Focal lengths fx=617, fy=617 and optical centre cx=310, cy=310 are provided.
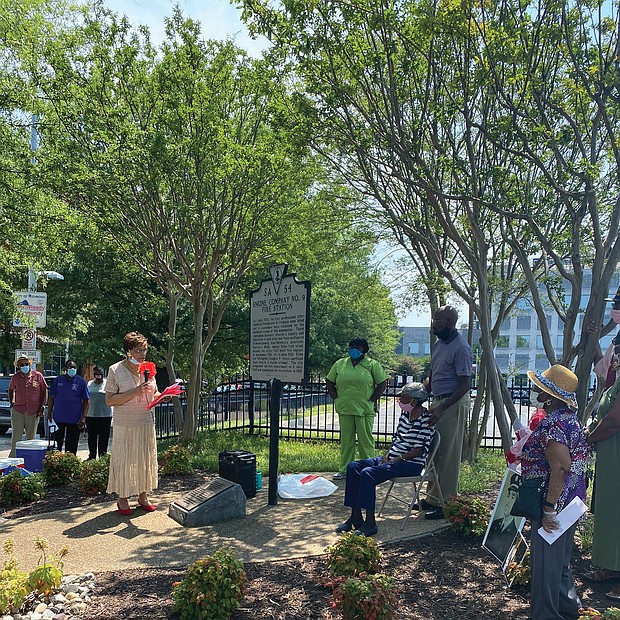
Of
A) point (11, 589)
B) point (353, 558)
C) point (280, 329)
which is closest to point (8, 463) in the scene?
point (280, 329)

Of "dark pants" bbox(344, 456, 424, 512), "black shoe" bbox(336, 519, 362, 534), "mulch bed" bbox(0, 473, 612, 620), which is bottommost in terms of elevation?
"mulch bed" bbox(0, 473, 612, 620)

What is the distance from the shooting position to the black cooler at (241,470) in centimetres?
753

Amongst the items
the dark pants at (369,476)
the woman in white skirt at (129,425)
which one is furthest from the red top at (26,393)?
the dark pants at (369,476)

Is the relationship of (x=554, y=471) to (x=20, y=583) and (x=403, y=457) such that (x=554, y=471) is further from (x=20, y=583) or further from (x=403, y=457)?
(x=20, y=583)

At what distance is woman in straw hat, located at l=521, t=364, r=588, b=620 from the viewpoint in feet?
12.3

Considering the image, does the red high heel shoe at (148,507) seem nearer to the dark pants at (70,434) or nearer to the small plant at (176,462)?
the small plant at (176,462)

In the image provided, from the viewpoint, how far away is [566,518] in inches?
149

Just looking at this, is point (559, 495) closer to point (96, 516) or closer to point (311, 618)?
point (311, 618)

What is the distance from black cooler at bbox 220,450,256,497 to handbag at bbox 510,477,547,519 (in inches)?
167

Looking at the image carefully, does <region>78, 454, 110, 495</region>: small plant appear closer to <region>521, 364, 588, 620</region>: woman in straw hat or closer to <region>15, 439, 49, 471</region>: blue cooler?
<region>15, 439, 49, 471</region>: blue cooler

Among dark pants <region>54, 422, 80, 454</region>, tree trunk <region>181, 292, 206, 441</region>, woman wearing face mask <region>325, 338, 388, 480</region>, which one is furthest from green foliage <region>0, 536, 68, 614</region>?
tree trunk <region>181, 292, 206, 441</region>

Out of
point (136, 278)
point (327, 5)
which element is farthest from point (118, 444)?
point (136, 278)

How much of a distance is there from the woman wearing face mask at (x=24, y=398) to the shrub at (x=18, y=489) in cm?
338

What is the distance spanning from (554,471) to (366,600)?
54.7 inches
